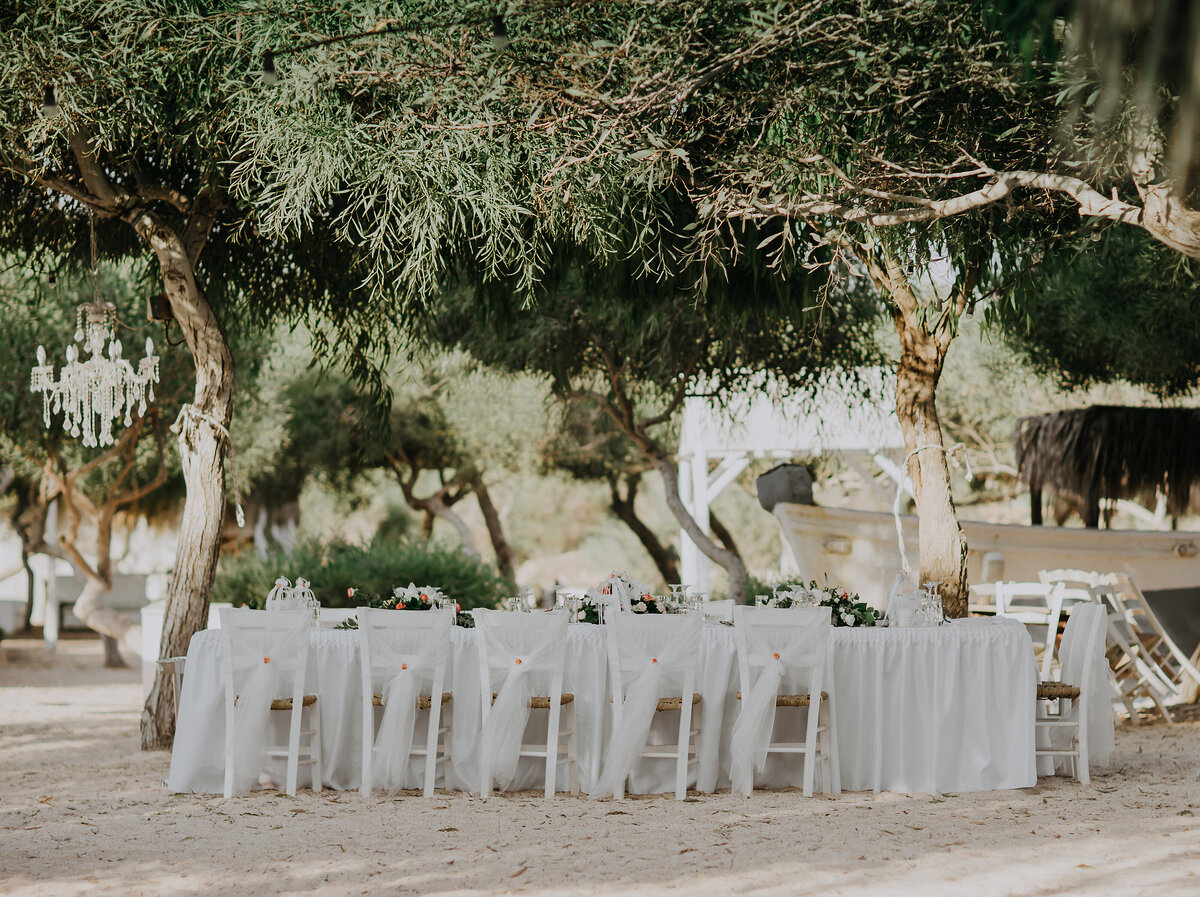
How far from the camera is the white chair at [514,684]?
5367 mm

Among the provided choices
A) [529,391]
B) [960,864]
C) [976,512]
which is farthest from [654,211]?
[976,512]

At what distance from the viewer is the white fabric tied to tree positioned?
5.45 metres

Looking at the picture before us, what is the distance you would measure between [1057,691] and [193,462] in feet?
16.5

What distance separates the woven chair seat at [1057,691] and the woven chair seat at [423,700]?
9.46ft

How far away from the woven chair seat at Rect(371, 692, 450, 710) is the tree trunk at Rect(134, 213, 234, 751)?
1.87 m

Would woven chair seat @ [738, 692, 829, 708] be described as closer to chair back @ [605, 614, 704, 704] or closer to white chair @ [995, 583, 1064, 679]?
chair back @ [605, 614, 704, 704]

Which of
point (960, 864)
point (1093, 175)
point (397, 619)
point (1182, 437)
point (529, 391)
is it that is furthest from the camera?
point (529, 391)

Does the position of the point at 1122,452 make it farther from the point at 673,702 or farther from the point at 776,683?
the point at 673,702

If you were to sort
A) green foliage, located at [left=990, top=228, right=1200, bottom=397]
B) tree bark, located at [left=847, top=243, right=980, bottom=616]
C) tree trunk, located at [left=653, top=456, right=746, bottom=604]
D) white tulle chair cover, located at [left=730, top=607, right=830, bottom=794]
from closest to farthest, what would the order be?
white tulle chair cover, located at [left=730, top=607, right=830, bottom=794] < tree bark, located at [left=847, top=243, right=980, bottom=616] < green foliage, located at [left=990, top=228, right=1200, bottom=397] < tree trunk, located at [left=653, top=456, right=746, bottom=604]

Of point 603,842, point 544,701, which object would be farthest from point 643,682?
point 603,842

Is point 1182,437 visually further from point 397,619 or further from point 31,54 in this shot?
point 31,54

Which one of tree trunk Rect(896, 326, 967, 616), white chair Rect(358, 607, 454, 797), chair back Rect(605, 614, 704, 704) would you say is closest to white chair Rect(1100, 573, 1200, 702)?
tree trunk Rect(896, 326, 967, 616)

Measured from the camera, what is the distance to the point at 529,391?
54.6 ft

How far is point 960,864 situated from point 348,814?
2.56 meters
